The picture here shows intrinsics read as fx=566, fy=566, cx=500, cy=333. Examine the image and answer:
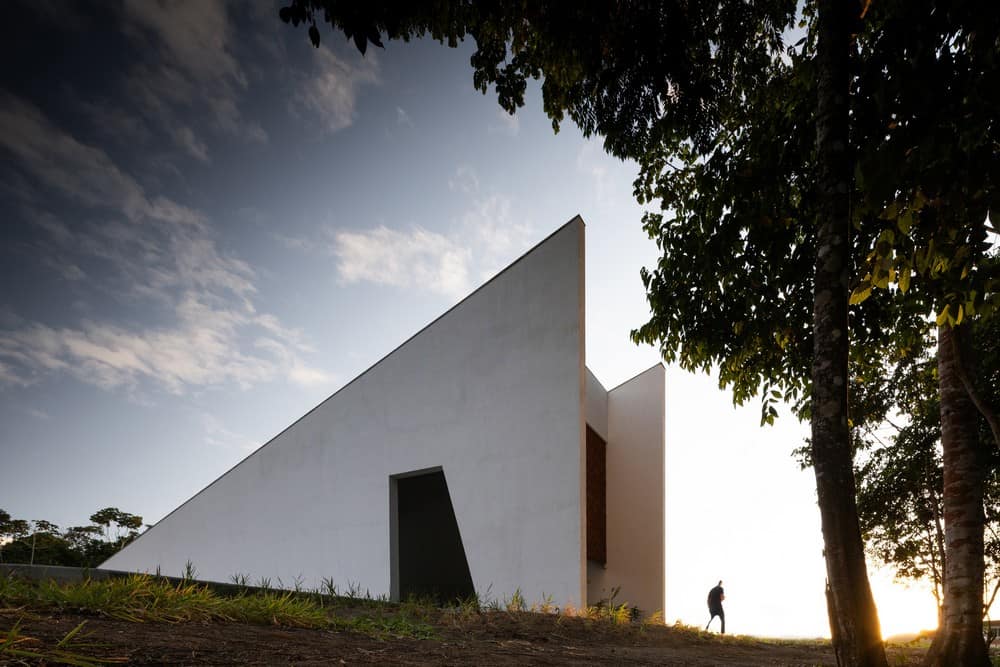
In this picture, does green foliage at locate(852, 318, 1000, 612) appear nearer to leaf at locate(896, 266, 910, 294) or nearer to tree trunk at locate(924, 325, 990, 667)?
tree trunk at locate(924, 325, 990, 667)

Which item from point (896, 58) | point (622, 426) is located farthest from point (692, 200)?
point (622, 426)

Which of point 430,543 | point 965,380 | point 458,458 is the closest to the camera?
point 965,380

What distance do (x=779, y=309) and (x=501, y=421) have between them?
584cm

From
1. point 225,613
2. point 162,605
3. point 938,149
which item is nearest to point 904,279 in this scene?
point 938,149

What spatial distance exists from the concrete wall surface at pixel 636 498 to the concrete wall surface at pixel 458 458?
6.18 metres

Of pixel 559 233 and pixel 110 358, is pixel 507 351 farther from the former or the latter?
pixel 110 358

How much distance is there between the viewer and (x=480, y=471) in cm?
1077

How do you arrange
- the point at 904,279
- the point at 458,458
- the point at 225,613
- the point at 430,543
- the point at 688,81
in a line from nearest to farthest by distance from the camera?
the point at 904,279 → the point at 225,613 → the point at 688,81 → the point at 458,458 → the point at 430,543

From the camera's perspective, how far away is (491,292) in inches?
448

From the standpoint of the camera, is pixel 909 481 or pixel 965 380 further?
pixel 909 481

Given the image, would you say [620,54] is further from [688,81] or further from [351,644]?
[351,644]

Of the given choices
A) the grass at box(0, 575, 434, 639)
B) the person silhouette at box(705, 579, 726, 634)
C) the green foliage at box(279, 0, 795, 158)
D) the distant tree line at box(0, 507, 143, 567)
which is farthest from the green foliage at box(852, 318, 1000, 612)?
the distant tree line at box(0, 507, 143, 567)

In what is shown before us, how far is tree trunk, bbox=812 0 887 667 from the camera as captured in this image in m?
3.25

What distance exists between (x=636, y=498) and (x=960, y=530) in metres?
11.9
